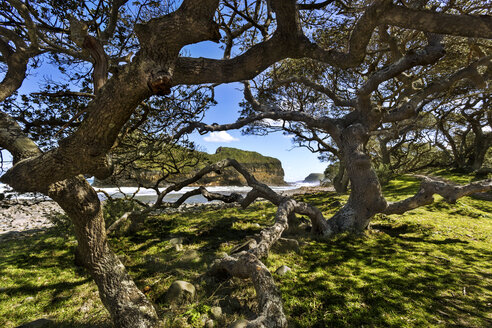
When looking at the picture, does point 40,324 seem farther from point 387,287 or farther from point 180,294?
point 387,287

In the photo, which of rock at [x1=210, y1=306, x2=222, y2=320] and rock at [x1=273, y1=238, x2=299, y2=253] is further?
rock at [x1=273, y1=238, x2=299, y2=253]

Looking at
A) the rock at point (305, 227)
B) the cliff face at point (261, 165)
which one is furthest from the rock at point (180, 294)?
the cliff face at point (261, 165)

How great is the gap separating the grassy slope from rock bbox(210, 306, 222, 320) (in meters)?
0.08

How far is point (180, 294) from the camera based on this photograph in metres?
3.13

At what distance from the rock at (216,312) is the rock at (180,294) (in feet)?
1.54

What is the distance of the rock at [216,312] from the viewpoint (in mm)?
2725

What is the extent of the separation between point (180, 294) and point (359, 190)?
5.10 meters

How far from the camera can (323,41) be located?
753cm

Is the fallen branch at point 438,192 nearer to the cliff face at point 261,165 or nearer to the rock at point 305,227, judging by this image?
the rock at point 305,227

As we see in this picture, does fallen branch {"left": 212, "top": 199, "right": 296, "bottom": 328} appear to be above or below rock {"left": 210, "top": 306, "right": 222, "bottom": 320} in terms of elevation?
above

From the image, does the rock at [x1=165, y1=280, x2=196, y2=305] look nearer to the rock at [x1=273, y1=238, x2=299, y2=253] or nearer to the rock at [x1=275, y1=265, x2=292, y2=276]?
the rock at [x1=275, y1=265, x2=292, y2=276]

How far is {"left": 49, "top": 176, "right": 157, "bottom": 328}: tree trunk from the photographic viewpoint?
2625 millimetres

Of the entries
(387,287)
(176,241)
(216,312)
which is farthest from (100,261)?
(387,287)

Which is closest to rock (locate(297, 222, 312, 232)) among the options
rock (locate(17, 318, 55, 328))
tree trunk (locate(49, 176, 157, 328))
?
tree trunk (locate(49, 176, 157, 328))
